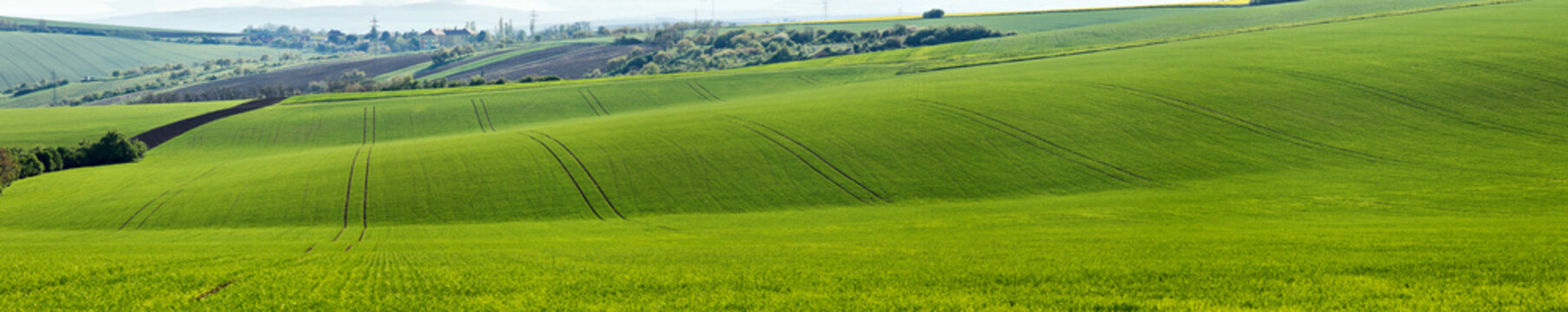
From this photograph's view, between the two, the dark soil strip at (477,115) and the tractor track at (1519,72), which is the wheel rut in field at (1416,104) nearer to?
the tractor track at (1519,72)

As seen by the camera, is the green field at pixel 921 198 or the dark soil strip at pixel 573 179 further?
the dark soil strip at pixel 573 179

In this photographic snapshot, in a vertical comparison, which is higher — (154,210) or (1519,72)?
(1519,72)

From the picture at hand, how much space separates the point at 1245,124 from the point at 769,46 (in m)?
106

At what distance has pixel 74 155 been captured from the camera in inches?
2201

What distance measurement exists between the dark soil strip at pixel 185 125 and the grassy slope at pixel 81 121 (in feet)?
5.23

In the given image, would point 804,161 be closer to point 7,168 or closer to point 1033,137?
point 1033,137

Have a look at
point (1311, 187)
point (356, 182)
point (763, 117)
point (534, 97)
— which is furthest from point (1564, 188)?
point (534, 97)

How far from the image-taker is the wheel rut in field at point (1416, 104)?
40.0m

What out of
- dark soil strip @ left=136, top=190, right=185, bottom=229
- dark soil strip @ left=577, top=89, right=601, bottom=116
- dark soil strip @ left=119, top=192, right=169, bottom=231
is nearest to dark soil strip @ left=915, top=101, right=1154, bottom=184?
dark soil strip @ left=577, top=89, right=601, bottom=116

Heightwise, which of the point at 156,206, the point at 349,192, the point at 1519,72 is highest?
the point at 1519,72

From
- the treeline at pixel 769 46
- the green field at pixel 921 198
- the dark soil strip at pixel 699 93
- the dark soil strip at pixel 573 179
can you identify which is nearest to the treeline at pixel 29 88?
the treeline at pixel 769 46

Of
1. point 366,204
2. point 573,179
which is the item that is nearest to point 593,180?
point 573,179

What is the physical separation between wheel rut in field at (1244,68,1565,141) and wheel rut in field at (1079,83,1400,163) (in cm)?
984

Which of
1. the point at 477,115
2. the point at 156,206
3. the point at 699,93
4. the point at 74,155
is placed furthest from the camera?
the point at 699,93
